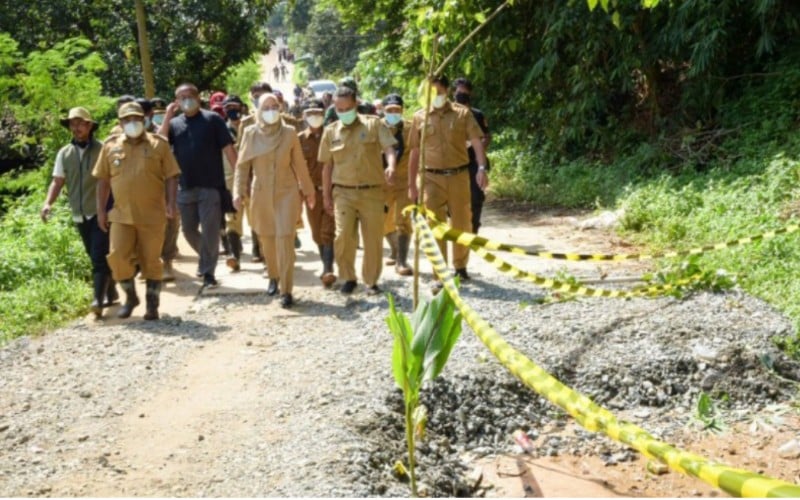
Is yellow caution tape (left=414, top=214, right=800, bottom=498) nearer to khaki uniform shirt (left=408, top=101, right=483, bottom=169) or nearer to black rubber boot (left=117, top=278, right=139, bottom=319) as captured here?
khaki uniform shirt (left=408, top=101, right=483, bottom=169)

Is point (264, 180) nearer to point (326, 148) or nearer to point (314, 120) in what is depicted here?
point (326, 148)

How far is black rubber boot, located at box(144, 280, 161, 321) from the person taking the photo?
7.76m

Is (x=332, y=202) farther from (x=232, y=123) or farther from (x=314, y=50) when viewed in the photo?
(x=314, y=50)

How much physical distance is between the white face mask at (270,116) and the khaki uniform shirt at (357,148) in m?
0.45

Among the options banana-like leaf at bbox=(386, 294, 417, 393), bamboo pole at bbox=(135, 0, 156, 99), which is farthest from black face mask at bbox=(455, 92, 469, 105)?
bamboo pole at bbox=(135, 0, 156, 99)

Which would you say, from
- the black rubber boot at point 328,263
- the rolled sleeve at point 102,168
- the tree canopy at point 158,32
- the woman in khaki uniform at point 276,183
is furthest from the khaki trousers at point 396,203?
the tree canopy at point 158,32

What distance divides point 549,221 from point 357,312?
208 inches

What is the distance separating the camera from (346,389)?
555cm

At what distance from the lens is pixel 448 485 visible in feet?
15.3

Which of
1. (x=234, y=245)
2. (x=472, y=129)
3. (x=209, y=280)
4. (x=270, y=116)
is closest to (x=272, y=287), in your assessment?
(x=209, y=280)

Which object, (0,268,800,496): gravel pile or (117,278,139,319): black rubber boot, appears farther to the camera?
(117,278,139,319): black rubber boot

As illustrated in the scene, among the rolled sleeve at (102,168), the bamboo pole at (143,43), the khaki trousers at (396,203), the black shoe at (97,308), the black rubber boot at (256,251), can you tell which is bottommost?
the black shoe at (97,308)

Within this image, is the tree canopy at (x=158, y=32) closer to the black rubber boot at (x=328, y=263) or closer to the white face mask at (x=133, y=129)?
the black rubber boot at (x=328, y=263)

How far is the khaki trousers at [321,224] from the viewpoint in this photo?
8734mm
